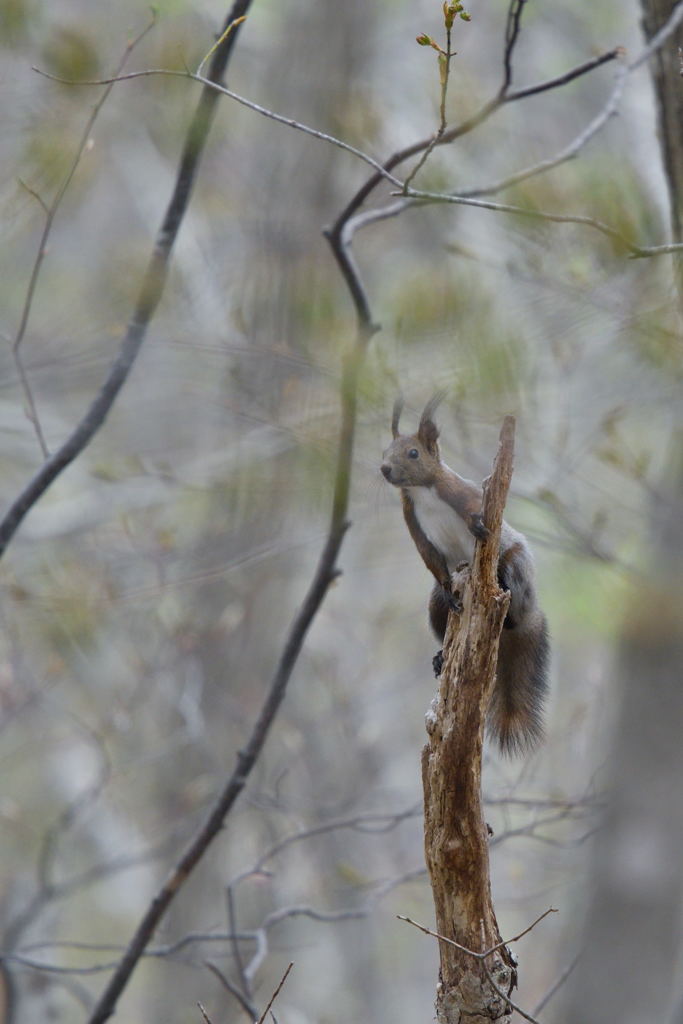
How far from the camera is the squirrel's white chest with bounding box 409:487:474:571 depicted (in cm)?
219

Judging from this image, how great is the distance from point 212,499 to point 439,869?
9.79 ft

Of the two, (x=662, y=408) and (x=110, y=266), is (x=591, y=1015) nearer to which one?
(x=662, y=408)

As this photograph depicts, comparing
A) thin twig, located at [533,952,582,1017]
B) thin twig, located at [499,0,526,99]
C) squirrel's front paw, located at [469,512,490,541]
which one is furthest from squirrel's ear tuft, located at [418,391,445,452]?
thin twig, located at [533,952,582,1017]

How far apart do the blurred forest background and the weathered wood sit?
51 cm

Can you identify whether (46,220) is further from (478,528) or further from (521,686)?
(521,686)

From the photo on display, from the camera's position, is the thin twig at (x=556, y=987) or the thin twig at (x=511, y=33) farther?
the thin twig at (x=556, y=987)

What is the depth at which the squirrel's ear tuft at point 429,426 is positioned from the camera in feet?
7.00

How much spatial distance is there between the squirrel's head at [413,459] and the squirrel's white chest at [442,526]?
0.04 m

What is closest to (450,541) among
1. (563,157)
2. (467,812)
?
(467,812)

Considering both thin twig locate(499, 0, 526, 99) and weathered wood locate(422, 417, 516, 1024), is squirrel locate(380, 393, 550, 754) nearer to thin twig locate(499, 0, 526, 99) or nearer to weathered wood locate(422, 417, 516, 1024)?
weathered wood locate(422, 417, 516, 1024)

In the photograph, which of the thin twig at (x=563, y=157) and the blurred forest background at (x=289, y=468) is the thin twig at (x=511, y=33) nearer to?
the thin twig at (x=563, y=157)

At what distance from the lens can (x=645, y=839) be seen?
4.27m

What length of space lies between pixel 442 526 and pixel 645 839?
2.59 meters

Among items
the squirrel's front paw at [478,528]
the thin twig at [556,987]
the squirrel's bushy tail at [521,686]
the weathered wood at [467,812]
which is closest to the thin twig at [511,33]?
the weathered wood at [467,812]
